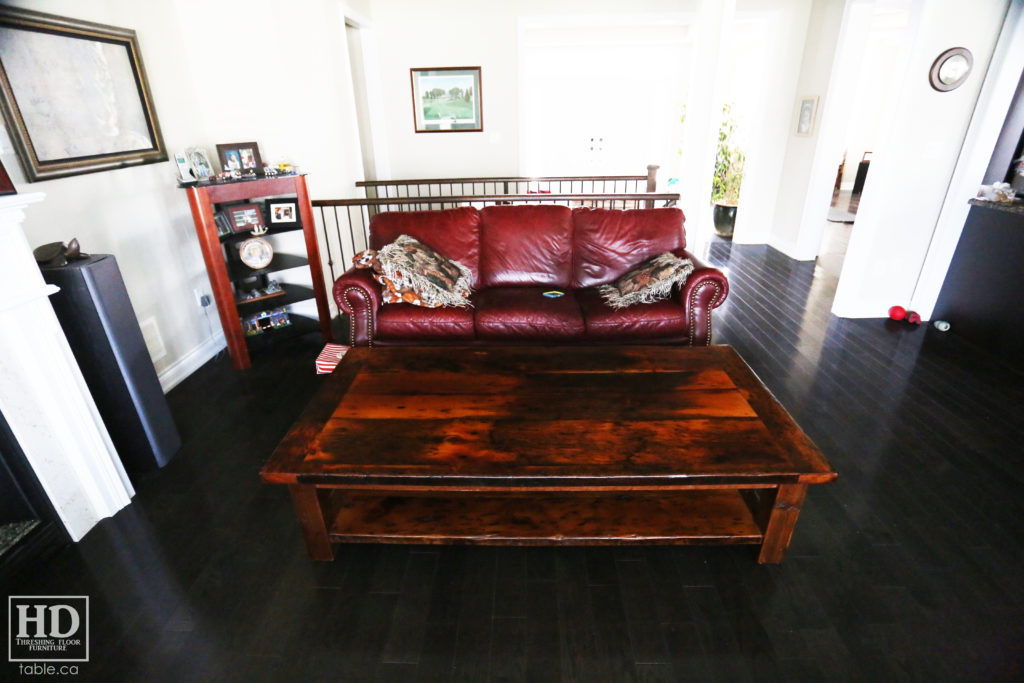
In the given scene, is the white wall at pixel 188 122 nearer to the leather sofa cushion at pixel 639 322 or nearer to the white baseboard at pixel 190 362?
the white baseboard at pixel 190 362

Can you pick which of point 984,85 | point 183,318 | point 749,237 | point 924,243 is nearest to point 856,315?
point 924,243

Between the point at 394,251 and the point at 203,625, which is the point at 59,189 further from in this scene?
the point at 203,625

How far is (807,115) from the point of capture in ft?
16.7

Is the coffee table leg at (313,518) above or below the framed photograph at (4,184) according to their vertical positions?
below

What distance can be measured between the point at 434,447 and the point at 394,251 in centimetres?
167

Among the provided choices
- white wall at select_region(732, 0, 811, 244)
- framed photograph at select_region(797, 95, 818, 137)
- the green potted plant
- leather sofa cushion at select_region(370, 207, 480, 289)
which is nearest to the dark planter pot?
the green potted plant

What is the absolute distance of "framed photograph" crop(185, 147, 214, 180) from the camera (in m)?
2.91

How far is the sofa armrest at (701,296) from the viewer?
9.20 ft

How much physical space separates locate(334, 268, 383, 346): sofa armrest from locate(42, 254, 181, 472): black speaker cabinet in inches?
38.2

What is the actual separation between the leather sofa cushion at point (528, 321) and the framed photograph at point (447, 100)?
3278 mm

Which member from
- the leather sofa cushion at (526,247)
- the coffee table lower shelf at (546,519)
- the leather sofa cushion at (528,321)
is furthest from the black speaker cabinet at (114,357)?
the leather sofa cushion at (526,247)

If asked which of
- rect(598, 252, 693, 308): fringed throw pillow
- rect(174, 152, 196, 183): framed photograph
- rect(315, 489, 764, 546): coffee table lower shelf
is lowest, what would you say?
rect(315, 489, 764, 546): coffee table lower shelf

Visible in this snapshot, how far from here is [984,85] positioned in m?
3.15

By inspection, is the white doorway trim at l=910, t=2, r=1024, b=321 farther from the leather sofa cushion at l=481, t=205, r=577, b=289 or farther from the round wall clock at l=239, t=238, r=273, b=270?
the round wall clock at l=239, t=238, r=273, b=270
